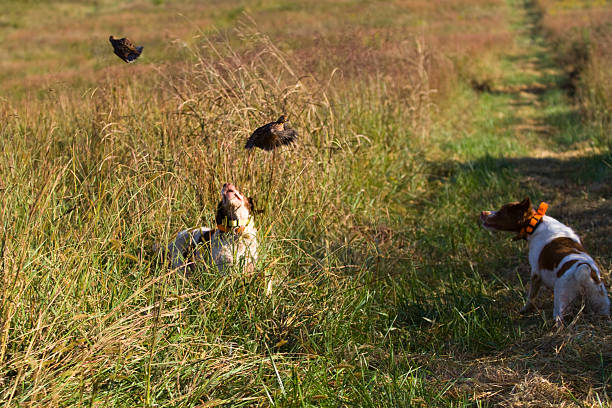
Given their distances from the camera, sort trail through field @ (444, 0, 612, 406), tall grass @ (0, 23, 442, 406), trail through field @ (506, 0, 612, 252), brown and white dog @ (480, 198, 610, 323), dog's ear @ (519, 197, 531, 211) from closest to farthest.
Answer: tall grass @ (0, 23, 442, 406) < trail through field @ (444, 0, 612, 406) < brown and white dog @ (480, 198, 610, 323) < dog's ear @ (519, 197, 531, 211) < trail through field @ (506, 0, 612, 252)

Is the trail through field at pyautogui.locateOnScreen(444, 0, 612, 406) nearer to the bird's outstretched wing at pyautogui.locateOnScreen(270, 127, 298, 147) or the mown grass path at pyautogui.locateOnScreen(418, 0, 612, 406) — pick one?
the mown grass path at pyautogui.locateOnScreen(418, 0, 612, 406)

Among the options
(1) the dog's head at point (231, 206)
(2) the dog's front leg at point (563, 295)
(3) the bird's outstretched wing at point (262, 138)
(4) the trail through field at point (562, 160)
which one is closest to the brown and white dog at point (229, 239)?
(1) the dog's head at point (231, 206)

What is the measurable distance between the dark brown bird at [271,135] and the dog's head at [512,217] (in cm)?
150

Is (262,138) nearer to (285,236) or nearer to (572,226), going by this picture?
(285,236)

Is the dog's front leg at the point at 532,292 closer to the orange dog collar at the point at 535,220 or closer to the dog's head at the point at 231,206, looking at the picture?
the orange dog collar at the point at 535,220

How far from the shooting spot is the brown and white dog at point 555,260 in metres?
2.90

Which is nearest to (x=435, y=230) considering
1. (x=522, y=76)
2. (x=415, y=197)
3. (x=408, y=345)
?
(x=415, y=197)

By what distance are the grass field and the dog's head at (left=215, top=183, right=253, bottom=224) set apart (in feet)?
0.70

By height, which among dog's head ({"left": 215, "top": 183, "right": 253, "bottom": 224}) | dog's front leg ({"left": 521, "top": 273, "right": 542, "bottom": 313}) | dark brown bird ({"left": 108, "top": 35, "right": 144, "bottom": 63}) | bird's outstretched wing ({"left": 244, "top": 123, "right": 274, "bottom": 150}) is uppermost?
dark brown bird ({"left": 108, "top": 35, "right": 144, "bottom": 63})

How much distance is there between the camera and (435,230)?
15.3 ft

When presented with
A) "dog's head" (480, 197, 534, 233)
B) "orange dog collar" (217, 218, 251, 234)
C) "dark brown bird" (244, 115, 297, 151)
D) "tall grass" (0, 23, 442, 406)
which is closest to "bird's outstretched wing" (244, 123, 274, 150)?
"dark brown bird" (244, 115, 297, 151)

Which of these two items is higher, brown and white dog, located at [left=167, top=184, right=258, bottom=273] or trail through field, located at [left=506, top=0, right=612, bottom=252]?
brown and white dog, located at [left=167, top=184, right=258, bottom=273]

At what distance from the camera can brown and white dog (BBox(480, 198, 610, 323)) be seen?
9.50 feet

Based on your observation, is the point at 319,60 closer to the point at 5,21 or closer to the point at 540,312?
the point at 540,312
